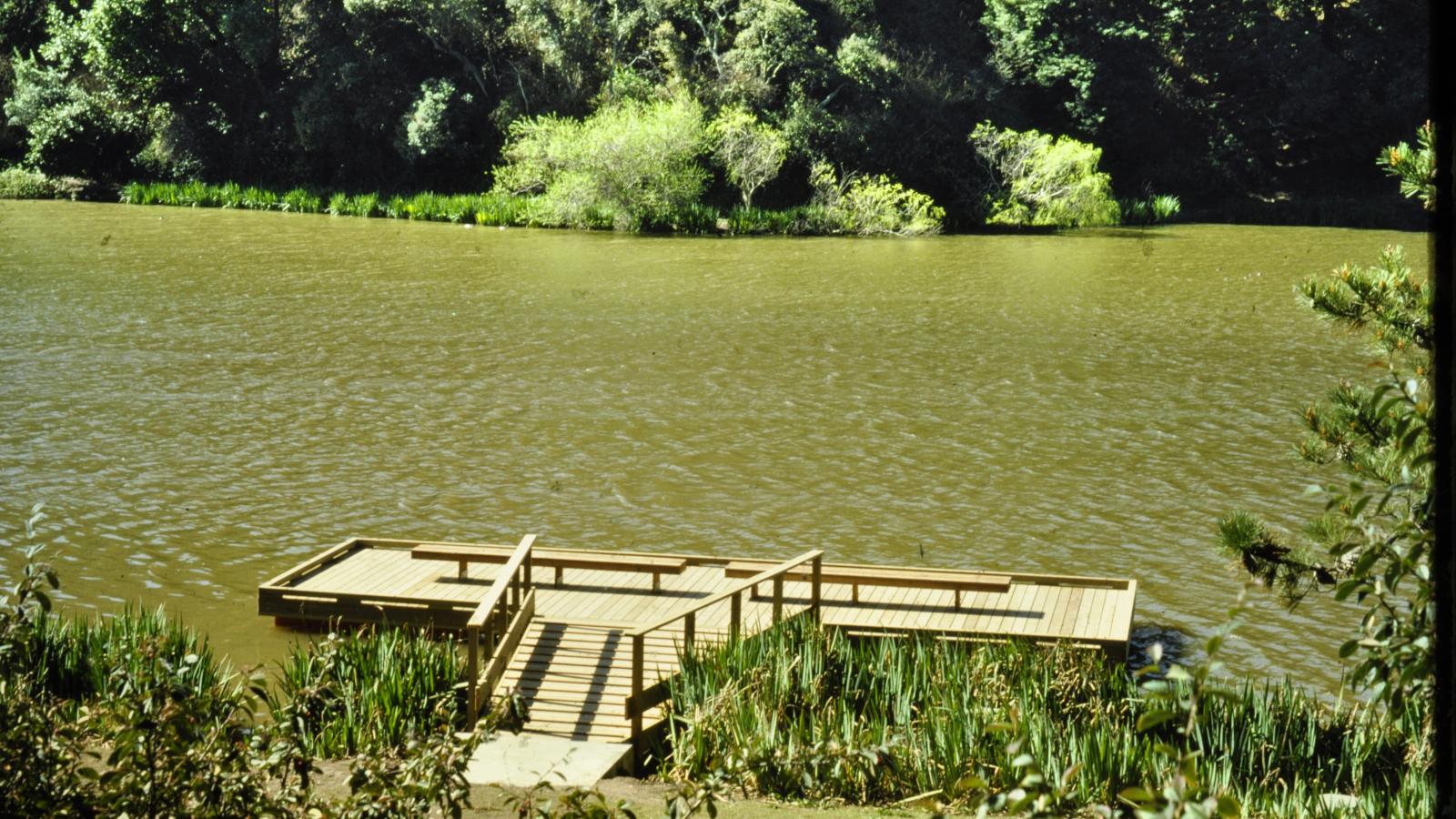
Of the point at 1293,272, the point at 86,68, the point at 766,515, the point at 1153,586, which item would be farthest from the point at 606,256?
the point at 86,68

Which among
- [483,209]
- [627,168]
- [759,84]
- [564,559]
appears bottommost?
[564,559]

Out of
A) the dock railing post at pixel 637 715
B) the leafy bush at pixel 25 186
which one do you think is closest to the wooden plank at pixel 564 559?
the dock railing post at pixel 637 715

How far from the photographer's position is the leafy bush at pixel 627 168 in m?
37.8

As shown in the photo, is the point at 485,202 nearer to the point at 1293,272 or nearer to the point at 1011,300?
the point at 1011,300

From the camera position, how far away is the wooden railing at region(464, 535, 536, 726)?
8.29 metres

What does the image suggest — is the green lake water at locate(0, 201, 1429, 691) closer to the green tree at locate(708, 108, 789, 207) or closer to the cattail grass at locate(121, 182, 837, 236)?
the cattail grass at locate(121, 182, 837, 236)

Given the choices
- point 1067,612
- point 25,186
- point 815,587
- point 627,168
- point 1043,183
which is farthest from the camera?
point 25,186

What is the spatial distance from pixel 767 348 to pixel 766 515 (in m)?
8.36

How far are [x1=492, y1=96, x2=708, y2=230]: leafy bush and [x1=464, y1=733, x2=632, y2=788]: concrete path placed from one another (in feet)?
99.4

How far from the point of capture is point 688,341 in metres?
22.7

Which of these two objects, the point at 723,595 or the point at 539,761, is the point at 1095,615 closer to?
the point at 723,595

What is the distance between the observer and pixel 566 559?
11.5 m

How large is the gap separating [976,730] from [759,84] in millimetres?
35331

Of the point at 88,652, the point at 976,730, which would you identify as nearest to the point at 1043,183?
the point at 976,730
